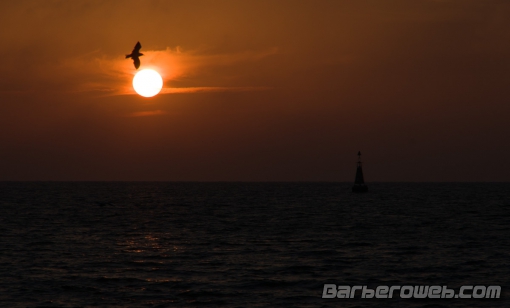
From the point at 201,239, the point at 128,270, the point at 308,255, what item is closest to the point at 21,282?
the point at 128,270

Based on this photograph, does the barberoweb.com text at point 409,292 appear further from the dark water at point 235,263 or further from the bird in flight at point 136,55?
the bird in flight at point 136,55

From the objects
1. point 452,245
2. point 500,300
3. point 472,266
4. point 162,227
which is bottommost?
point 500,300

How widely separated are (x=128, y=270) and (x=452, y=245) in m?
27.2

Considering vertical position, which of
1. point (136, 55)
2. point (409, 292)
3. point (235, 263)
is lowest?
point (409, 292)

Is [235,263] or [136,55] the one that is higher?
[136,55]

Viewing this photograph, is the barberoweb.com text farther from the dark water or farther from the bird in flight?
the bird in flight

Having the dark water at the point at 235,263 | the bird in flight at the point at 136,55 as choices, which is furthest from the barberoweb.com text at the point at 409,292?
the bird in flight at the point at 136,55

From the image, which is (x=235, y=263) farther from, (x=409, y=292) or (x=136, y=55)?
(x=136, y=55)

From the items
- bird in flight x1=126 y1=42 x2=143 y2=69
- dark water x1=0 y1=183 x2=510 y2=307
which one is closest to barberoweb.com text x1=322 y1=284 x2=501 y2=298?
dark water x1=0 y1=183 x2=510 y2=307

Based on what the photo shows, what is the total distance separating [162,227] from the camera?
6969 centimetres

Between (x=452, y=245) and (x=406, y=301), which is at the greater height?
(x=452, y=245)

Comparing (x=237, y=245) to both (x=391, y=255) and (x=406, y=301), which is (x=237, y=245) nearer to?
(x=391, y=255)

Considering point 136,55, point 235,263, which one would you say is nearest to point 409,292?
point 235,263

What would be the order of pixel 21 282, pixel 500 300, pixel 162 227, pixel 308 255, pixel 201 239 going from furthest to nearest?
1. pixel 162 227
2. pixel 201 239
3. pixel 308 255
4. pixel 21 282
5. pixel 500 300
